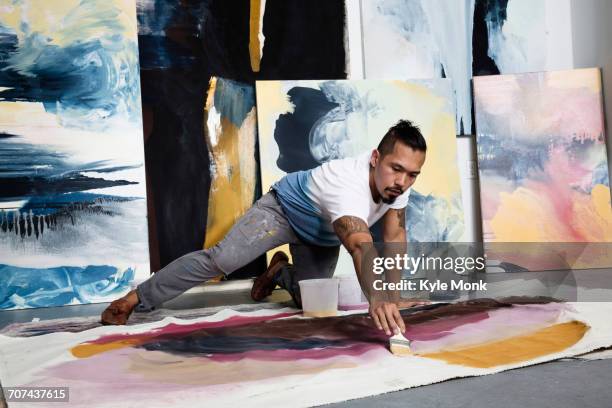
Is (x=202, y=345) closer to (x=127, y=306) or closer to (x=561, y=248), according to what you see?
(x=127, y=306)

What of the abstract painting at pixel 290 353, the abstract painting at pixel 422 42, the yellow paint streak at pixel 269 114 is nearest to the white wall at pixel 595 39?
the abstract painting at pixel 422 42

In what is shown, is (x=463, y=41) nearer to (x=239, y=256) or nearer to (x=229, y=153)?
(x=229, y=153)

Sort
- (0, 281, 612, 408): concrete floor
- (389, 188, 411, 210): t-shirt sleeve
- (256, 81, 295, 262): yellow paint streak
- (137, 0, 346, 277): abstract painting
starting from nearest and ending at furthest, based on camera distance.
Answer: (0, 281, 612, 408): concrete floor, (389, 188, 411, 210): t-shirt sleeve, (137, 0, 346, 277): abstract painting, (256, 81, 295, 262): yellow paint streak

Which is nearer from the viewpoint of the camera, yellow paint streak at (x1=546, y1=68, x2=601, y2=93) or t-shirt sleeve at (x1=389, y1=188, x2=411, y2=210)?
t-shirt sleeve at (x1=389, y1=188, x2=411, y2=210)

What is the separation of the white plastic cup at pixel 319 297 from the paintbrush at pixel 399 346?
0.74 metres

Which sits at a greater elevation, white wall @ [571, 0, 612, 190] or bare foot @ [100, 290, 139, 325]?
white wall @ [571, 0, 612, 190]

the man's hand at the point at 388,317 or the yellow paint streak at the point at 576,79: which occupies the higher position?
the yellow paint streak at the point at 576,79

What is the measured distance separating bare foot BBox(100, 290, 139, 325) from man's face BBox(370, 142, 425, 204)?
1175mm

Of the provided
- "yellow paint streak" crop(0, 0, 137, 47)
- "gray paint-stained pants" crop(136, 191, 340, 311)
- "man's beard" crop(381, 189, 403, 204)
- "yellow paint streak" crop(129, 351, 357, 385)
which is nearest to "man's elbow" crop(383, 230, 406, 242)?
"man's beard" crop(381, 189, 403, 204)

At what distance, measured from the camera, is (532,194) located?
4.44m

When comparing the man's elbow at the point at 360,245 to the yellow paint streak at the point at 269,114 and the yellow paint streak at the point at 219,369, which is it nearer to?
the yellow paint streak at the point at 219,369

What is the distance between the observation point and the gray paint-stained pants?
9.50 feet

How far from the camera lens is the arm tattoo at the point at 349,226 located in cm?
238

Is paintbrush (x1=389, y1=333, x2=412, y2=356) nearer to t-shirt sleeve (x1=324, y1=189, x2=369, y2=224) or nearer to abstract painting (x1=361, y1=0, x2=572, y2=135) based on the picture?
t-shirt sleeve (x1=324, y1=189, x2=369, y2=224)
